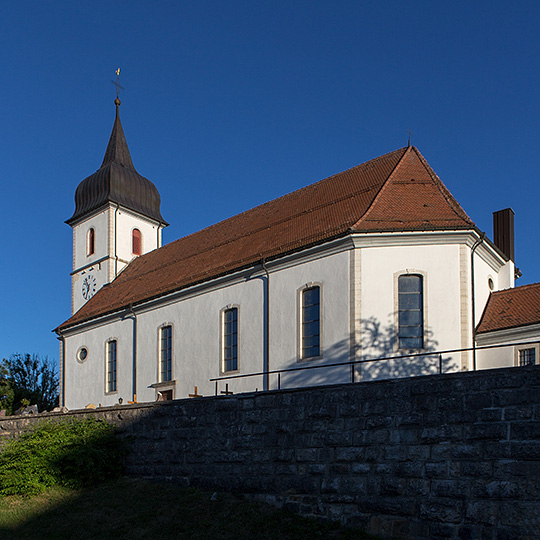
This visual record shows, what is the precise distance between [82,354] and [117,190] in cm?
1003

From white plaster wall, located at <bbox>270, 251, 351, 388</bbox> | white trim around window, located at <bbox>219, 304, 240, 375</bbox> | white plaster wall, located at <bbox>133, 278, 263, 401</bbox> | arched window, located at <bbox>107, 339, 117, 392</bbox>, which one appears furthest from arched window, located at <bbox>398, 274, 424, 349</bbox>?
arched window, located at <bbox>107, 339, 117, 392</bbox>

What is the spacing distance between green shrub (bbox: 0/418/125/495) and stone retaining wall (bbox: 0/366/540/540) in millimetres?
1667

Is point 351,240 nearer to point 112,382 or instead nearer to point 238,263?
point 238,263

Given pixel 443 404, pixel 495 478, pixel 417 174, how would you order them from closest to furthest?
1. pixel 495 478
2. pixel 443 404
3. pixel 417 174

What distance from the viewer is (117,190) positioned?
1499 inches

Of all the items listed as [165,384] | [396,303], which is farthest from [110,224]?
[396,303]

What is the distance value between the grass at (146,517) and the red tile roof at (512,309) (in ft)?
Result: 33.4

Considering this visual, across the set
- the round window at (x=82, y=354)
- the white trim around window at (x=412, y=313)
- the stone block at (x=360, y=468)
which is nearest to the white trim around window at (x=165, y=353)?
the round window at (x=82, y=354)

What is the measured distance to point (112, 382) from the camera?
97.7ft

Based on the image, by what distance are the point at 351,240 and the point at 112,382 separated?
13949 mm

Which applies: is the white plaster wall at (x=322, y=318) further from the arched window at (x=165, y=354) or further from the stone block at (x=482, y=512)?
the stone block at (x=482, y=512)

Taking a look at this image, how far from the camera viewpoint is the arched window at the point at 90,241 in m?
38.2

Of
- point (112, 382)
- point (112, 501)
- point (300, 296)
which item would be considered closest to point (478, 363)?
point (300, 296)

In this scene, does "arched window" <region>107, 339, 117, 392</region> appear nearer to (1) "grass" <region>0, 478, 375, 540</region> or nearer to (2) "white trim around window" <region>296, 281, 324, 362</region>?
(2) "white trim around window" <region>296, 281, 324, 362</region>
